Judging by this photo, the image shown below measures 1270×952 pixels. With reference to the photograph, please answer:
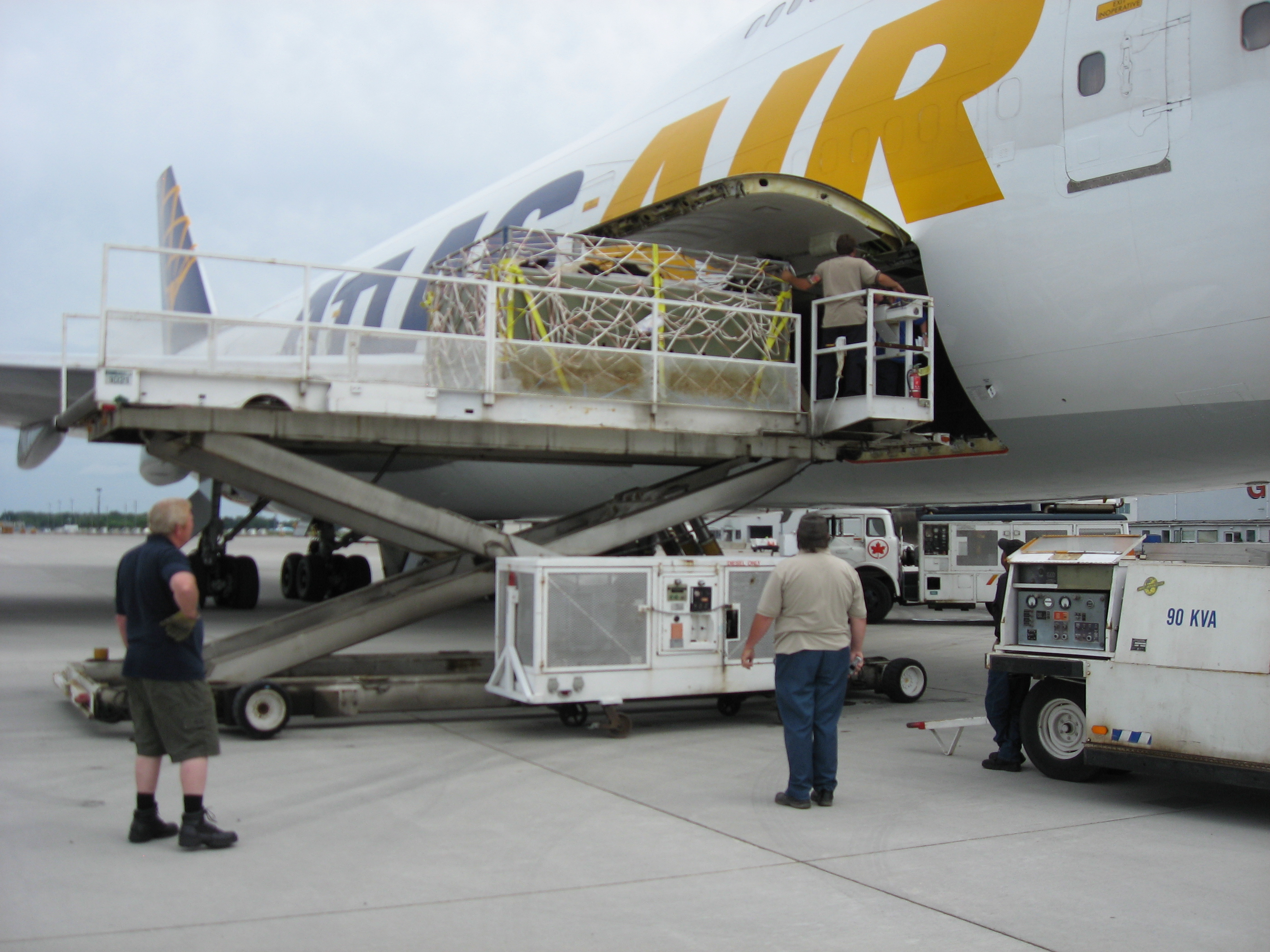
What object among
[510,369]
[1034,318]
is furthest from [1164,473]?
→ [510,369]

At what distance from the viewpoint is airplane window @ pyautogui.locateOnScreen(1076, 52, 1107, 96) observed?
23.4ft

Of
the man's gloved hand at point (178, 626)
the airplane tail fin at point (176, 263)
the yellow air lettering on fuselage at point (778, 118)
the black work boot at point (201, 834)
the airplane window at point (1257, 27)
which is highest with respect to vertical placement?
the airplane tail fin at point (176, 263)

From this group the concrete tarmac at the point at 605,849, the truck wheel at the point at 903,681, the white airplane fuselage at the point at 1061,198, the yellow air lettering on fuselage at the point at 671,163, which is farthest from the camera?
the yellow air lettering on fuselage at the point at 671,163

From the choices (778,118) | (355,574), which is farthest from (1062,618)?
(355,574)

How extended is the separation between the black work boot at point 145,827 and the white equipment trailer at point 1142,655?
167 inches

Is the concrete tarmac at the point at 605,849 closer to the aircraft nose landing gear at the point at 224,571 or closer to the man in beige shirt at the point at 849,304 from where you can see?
the man in beige shirt at the point at 849,304

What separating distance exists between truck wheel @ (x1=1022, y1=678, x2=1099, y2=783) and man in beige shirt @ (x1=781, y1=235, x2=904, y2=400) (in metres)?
2.52

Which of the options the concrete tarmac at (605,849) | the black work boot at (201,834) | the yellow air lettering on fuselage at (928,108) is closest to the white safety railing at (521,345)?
the yellow air lettering on fuselage at (928,108)

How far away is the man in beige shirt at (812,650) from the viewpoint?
5.36 m

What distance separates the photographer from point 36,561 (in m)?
37.3

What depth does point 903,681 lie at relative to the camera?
889 centimetres

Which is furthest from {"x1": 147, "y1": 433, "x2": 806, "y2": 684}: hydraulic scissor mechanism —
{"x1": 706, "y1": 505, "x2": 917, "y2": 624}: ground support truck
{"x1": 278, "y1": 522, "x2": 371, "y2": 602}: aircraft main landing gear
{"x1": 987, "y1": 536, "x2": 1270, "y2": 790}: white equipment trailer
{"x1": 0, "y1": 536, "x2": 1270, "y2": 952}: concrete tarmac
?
{"x1": 278, "y1": 522, "x2": 371, "y2": 602}: aircraft main landing gear

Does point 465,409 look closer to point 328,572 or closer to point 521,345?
point 521,345

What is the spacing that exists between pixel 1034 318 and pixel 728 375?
6.94 ft
